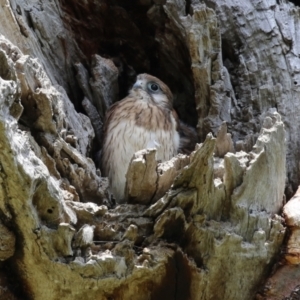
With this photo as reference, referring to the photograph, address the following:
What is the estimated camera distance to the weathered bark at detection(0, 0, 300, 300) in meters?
2.22

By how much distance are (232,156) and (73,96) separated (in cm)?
146

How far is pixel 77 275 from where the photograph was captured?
7.31 ft

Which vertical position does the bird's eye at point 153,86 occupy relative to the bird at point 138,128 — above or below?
above

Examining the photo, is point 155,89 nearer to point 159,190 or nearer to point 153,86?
point 153,86

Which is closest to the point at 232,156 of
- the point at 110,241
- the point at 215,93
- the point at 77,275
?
the point at 110,241

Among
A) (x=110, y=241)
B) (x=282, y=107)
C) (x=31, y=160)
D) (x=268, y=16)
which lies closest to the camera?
(x=31, y=160)

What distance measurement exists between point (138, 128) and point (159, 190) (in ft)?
3.64

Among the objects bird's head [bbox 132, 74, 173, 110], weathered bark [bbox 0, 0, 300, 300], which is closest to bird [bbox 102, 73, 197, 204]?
bird's head [bbox 132, 74, 173, 110]

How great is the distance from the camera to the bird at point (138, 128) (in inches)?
135

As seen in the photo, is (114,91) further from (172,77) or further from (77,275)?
(77,275)

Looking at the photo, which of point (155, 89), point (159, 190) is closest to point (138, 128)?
point (155, 89)

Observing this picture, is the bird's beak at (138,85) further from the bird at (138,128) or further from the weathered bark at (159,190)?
the weathered bark at (159,190)

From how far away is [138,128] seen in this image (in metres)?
3.58

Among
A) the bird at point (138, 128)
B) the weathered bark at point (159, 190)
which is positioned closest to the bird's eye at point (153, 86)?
the bird at point (138, 128)
